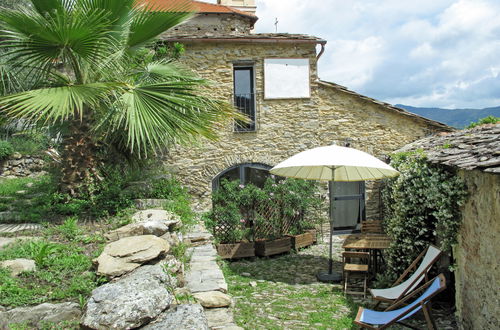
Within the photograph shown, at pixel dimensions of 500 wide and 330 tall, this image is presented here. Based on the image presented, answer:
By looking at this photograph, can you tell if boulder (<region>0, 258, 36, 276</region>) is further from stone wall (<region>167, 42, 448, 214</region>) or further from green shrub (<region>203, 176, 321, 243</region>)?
stone wall (<region>167, 42, 448, 214</region>)

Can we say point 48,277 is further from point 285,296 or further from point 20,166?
point 20,166

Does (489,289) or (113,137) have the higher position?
(113,137)

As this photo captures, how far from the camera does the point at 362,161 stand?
6.05m

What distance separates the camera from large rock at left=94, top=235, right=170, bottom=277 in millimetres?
3705

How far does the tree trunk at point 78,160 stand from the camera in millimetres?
5941

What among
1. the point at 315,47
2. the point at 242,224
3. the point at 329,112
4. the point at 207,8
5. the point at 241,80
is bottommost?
the point at 242,224

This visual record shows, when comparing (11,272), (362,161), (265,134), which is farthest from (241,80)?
(11,272)

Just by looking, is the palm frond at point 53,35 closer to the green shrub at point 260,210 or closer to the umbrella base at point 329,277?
the green shrub at point 260,210

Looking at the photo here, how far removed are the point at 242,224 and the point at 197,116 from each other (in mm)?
3145

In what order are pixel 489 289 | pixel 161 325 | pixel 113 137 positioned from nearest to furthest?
pixel 161 325 < pixel 489 289 < pixel 113 137

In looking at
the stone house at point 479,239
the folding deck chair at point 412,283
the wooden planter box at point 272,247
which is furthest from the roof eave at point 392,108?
the folding deck chair at point 412,283

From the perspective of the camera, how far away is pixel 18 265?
3.76m

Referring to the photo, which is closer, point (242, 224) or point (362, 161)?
point (362, 161)

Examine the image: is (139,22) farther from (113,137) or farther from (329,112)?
(329,112)
